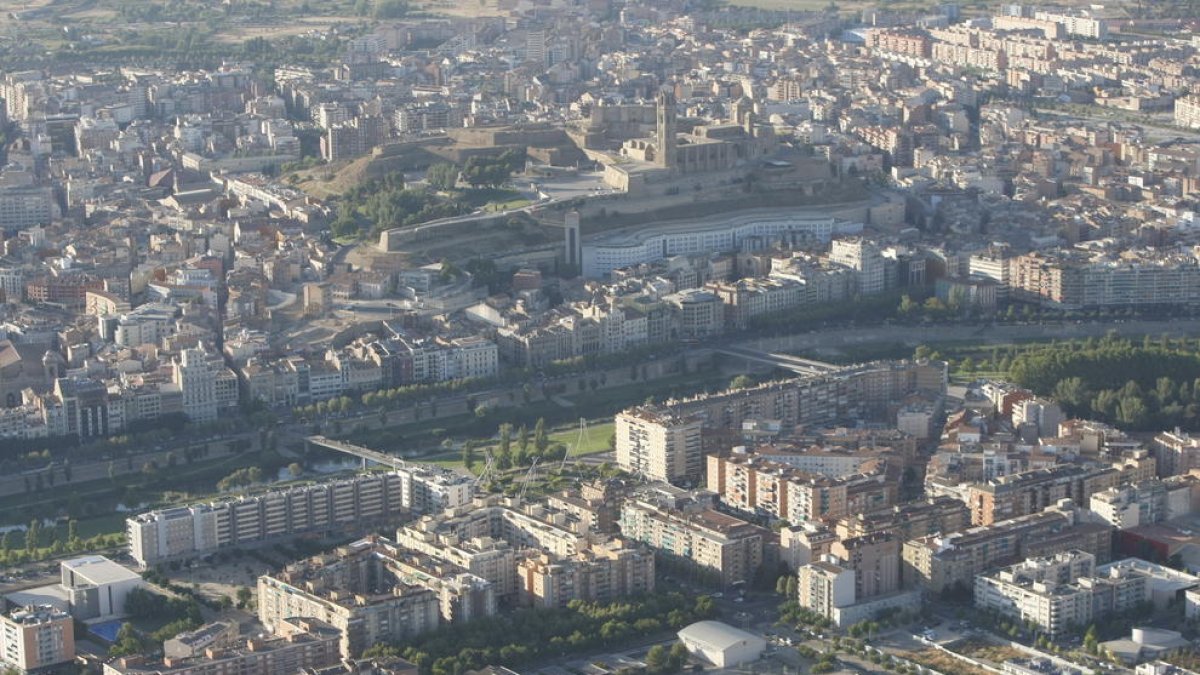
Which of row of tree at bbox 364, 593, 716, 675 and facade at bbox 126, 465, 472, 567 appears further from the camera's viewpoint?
facade at bbox 126, 465, 472, 567

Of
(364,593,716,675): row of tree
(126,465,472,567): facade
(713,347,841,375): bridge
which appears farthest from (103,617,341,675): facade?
(713,347,841,375): bridge

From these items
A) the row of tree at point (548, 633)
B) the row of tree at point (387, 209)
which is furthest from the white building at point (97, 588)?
the row of tree at point (387, 209)

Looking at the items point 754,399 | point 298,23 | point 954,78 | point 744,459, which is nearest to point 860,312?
point 754,399

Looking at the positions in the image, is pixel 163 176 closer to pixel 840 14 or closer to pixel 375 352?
pixel 375 352

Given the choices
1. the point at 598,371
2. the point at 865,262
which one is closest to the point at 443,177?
the point at 865,262

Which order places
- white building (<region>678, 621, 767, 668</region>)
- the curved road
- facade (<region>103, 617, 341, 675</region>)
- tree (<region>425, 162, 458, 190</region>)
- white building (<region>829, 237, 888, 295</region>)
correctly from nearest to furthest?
facade (<region>103, 617, 341, 675</region>)
white building (<region>678, 621, 767, 668</region>)
the curved road
white building (<region>829, 237, 888, 295</region>)
tree (<region>425, 162, 458, 190</region>)

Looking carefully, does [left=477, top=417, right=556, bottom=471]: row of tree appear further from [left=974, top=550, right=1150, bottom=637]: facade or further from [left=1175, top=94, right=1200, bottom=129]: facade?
[left=1175, top=94, right=1200, bottom=129]: facade

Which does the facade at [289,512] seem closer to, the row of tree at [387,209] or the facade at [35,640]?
the facade at [35,640]
